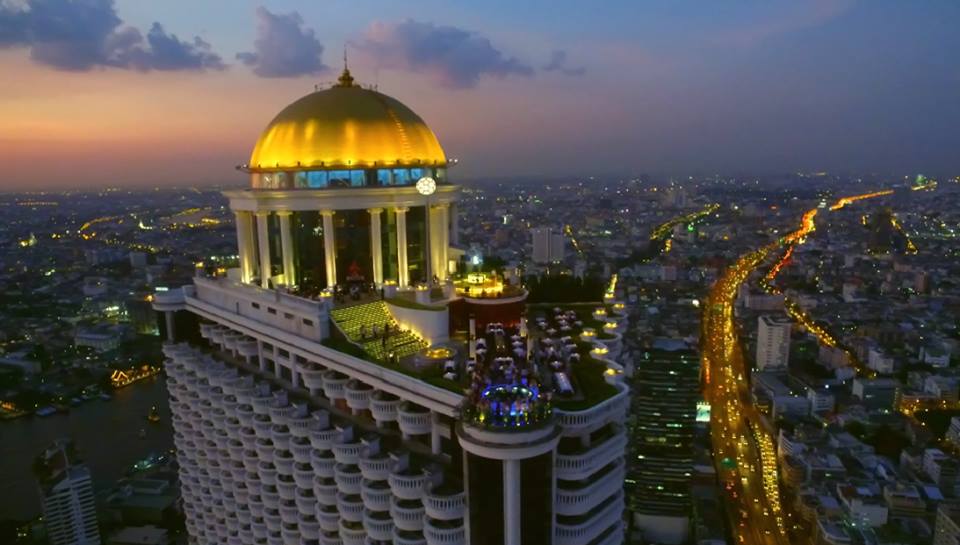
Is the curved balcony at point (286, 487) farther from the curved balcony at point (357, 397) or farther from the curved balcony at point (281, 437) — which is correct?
the curved balcony at point (357, 397)

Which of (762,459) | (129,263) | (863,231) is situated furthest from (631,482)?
(863,231)

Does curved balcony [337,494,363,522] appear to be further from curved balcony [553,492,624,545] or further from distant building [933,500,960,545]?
distant building [933,500,960,545]

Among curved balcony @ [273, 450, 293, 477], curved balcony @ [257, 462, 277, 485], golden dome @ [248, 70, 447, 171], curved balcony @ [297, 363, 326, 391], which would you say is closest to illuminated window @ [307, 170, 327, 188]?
golden dome @ [248, 70, 447, 171]

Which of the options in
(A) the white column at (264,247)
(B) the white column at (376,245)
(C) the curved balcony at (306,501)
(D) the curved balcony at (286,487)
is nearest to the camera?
(C) the curved balcony at (306,501)

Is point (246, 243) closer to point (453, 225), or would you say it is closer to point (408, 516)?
point (453, 225)

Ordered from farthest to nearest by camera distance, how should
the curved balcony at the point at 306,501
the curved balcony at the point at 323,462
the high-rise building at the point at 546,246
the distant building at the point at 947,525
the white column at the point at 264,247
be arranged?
the high-rise building at the point at 546,246, the distant building at the point at 947,525, the white column at the point at 264,247, the curved balcony at the point at 306,501, the curved balcony at the point at 323,462

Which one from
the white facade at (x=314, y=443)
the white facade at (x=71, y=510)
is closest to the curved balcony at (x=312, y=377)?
the white facade at (x=314, y=443)
